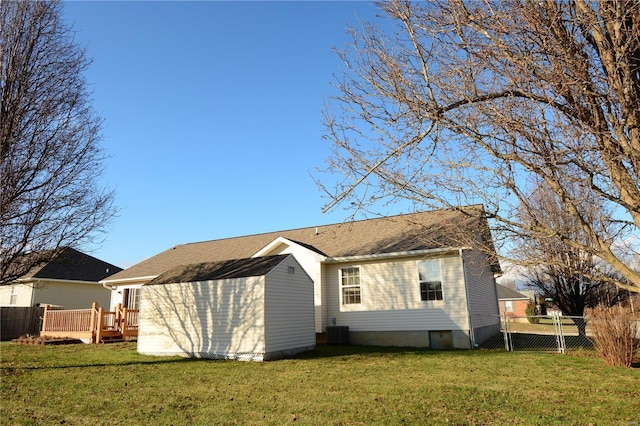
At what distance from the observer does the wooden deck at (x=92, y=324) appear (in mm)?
17609

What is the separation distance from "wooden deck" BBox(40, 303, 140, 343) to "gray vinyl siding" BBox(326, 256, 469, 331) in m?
9.34

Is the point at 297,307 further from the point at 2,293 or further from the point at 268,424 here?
the point at 2,293

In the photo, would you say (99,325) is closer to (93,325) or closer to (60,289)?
(93,325)

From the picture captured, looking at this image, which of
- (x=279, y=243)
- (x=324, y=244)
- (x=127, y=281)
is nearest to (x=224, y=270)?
(x=279, y=243)

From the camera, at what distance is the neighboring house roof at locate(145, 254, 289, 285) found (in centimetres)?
1349

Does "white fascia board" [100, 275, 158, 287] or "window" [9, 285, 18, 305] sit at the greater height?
"white fascia board" [100, 275, 158, 287]

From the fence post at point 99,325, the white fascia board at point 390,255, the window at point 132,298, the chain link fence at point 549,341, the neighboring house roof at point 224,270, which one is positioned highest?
the white fascia board at point 390,255

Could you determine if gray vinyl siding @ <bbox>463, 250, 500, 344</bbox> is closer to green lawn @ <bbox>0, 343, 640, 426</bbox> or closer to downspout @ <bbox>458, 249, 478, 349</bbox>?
downspout @ <bbox>458, 249, 478, 349</bbox>

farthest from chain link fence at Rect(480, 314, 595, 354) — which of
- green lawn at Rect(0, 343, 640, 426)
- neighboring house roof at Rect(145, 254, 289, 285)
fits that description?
neighboring house roof at Rect(145, 254, 289, 285)

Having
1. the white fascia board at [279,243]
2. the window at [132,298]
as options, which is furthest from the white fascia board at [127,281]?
the white fascia board at [279,243]

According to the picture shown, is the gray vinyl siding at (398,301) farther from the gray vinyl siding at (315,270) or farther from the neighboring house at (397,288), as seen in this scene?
the gray vinyl siding at (315,270)

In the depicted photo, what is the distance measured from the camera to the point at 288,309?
13.7 m

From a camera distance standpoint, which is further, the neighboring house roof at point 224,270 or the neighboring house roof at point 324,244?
the neighboring house roof at point 324,244

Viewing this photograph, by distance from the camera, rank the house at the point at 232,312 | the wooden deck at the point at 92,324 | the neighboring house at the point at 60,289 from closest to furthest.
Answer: the house at the point at 232,312 < the wooden deck at the point at 92,324 < the neighboring house at the point at 60,289
